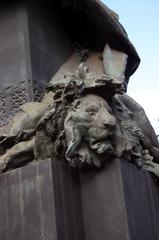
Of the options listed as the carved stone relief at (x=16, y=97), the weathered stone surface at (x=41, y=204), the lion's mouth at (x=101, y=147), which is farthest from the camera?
the carved stone relief at (x=16, y=97)

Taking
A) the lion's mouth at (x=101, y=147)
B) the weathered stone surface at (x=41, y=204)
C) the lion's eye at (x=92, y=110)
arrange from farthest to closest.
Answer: the lion's eye at (x=92, y=110)
the lion's mouth at (x=101, y=147)
the weathered stone surface at (x=41, y=204)

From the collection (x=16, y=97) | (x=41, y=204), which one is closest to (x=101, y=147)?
(x=41, y=204)

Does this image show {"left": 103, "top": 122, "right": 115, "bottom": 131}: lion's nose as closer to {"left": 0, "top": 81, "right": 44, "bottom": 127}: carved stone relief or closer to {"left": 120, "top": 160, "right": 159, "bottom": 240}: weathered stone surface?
{"left": 120, "top": 160, "right": 159, "bottom": 240}: weathered stone surface

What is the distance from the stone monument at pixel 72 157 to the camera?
3.76 m

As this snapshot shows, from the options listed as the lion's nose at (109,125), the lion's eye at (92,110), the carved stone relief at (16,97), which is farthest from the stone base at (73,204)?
the carved stone relief at (16,97)

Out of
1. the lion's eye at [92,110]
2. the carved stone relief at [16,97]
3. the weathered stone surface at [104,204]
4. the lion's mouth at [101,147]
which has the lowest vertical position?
the weathered stone surface at [104,204]

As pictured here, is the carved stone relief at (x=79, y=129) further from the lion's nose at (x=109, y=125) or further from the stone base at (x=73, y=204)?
the stone base at (x=73, y=204)

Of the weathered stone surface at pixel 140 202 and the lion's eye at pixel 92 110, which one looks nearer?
the weathered stone surface at pixel 140 202

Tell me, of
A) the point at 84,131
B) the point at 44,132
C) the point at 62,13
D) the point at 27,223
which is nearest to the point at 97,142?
the point at 84,131

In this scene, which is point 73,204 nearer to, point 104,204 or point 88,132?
point 104,204

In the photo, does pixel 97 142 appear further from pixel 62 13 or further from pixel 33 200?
pixel 62 13

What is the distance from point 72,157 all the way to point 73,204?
13.6 inches

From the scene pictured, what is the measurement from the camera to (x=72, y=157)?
3.85 meters

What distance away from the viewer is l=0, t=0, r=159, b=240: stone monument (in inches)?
148
